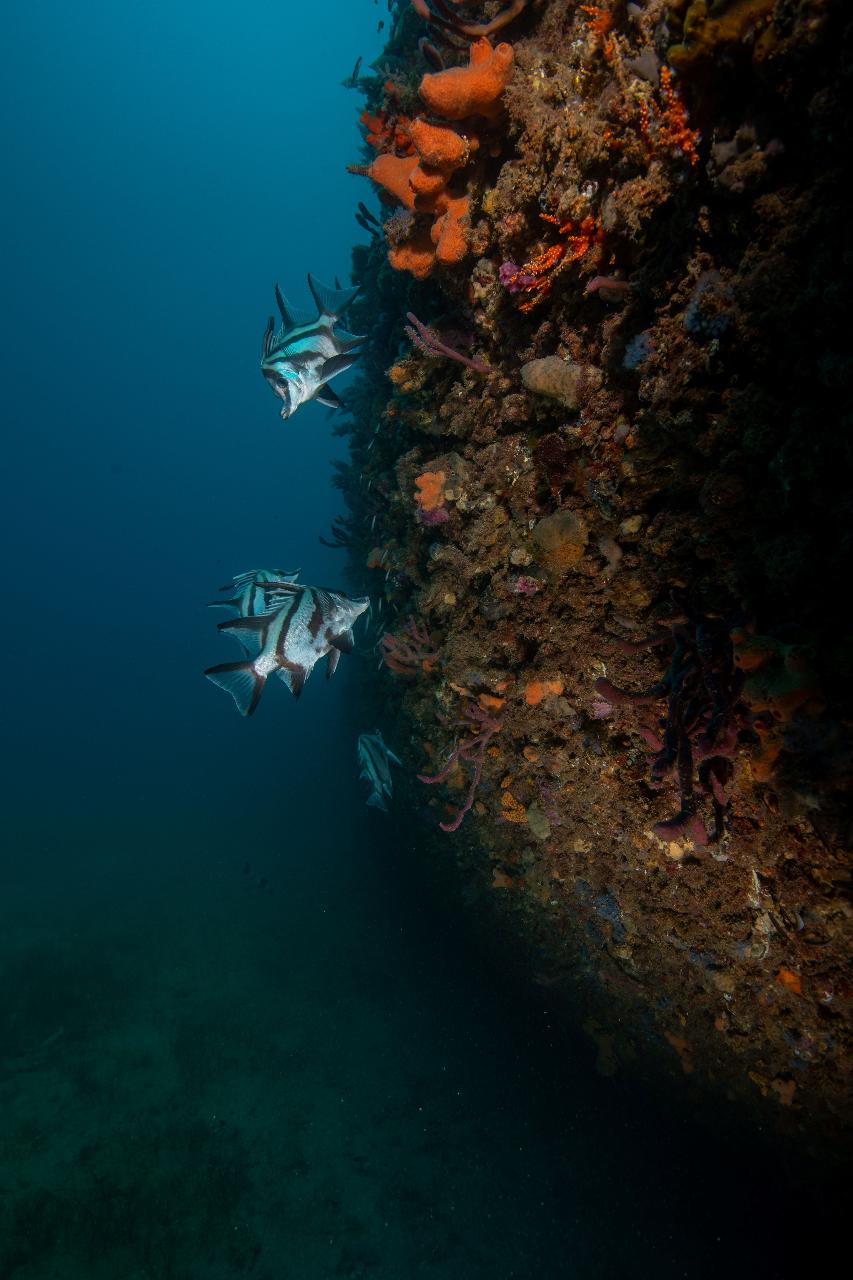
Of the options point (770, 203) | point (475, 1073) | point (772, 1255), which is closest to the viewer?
point (770, 203)

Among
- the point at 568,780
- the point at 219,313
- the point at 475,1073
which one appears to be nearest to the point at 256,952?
the point at 475,1073

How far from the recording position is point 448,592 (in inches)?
178

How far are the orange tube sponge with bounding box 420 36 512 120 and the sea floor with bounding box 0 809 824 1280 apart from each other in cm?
834

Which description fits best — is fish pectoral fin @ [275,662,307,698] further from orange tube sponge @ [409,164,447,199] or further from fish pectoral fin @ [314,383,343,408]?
orange tube sponge @ [409,164,447,199]

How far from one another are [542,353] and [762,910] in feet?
11.2

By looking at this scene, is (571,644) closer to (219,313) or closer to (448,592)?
(448,592)

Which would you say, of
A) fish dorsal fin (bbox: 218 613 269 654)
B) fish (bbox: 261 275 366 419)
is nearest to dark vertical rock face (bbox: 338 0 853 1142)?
fish (bbox: 261 275 366 419)

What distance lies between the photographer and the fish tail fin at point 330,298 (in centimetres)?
377

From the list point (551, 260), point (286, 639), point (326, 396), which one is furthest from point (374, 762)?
point (551, 260)

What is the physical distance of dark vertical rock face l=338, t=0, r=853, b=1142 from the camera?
1.96 m

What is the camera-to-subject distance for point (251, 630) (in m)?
3.29

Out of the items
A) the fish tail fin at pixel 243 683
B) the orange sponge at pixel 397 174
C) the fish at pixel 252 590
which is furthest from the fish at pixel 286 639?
the orange sponge at pixel 397 174

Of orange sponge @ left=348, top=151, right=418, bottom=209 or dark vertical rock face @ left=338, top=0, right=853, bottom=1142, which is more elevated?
orange sponge @ left=348, top=151, right=418, bottom=209

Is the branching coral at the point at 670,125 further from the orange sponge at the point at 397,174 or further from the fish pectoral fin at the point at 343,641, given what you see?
the fish pectoral fin at the point at 343,641
